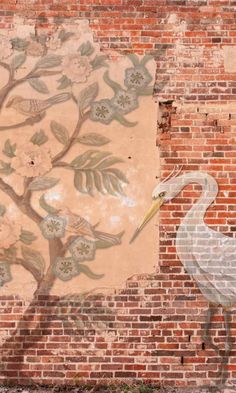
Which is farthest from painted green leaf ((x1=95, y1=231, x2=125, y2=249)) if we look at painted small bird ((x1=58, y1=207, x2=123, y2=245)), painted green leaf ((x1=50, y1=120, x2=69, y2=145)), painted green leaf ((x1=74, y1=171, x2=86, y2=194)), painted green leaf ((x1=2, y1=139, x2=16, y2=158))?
painted green leaf ((x1=2, y1=139, x2=16, y2=158))

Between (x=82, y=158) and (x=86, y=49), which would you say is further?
(x=86, y=49)

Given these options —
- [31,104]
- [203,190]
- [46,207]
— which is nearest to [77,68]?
[31,104]

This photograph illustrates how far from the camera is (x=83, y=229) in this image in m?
4.61

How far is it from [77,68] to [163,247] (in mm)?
1878

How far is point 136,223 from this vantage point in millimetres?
4613

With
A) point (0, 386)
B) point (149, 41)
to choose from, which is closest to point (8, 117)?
point (149, 41)

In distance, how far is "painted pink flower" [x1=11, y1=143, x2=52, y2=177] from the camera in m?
4.66

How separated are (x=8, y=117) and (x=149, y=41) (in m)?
1.53

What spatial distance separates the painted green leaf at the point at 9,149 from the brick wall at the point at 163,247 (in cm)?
118

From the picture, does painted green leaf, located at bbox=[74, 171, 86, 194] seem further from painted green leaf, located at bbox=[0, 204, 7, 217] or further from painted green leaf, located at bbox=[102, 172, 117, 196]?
painted green leaf, located at bbox=[0, 204, 7, 217]

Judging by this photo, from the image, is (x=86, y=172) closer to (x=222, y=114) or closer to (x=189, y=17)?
(x=222, y=114)

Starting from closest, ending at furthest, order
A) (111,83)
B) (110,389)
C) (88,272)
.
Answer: (110,389) → (88,272) → (111,83)

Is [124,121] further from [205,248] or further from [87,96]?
[205,248]

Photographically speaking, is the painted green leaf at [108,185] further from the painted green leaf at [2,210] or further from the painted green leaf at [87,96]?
the painted green leaf at [2,210]
